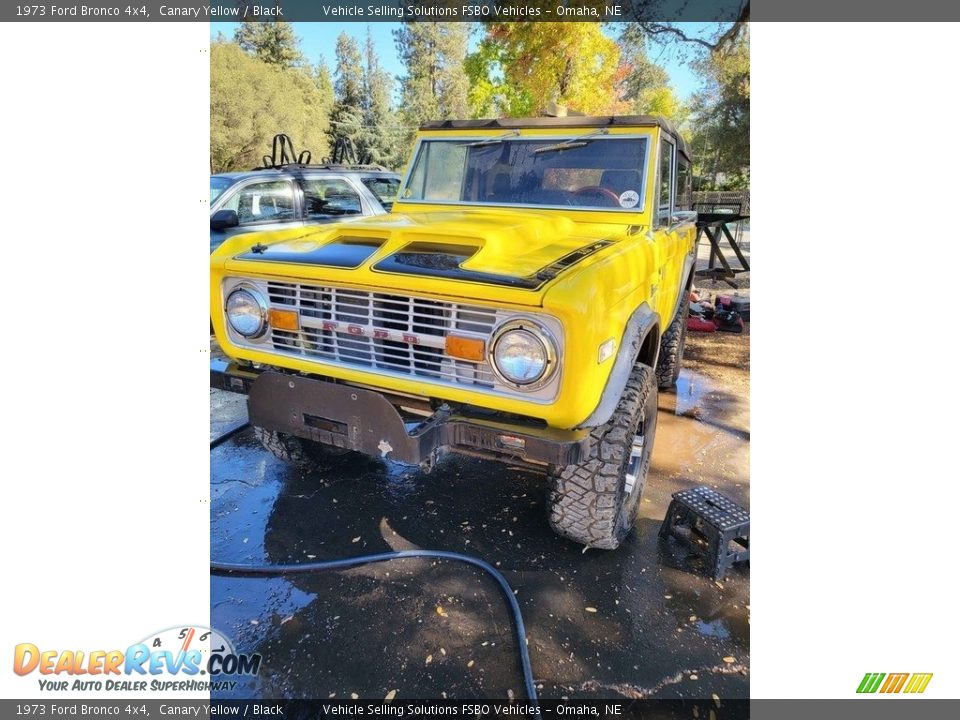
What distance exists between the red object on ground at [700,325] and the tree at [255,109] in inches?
328

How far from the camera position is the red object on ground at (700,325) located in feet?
23.6

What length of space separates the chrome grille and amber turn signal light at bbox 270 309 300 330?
26mm

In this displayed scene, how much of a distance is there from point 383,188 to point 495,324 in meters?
6.13

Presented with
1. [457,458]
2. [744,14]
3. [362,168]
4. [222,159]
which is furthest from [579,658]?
[222,159]

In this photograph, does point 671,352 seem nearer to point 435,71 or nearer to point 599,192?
point 599,192

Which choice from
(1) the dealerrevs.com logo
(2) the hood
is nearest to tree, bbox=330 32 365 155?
(2) the hood

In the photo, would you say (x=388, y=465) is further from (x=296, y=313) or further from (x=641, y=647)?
(x=641, y=647)

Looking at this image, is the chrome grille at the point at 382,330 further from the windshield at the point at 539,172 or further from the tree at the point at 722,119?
the tree at the point at 722,119

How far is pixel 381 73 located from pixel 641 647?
18375 millimetres

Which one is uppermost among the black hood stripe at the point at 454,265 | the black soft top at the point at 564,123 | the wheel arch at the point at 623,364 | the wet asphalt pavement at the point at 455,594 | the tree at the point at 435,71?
the tree at the point at 435,71

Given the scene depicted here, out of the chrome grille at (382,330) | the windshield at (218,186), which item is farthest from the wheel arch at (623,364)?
the windshield at (218,186)

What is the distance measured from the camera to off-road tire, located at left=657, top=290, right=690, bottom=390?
4723 mm

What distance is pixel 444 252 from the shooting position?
8.05 ft

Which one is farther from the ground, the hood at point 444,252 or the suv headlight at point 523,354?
the hood at point 444,252
